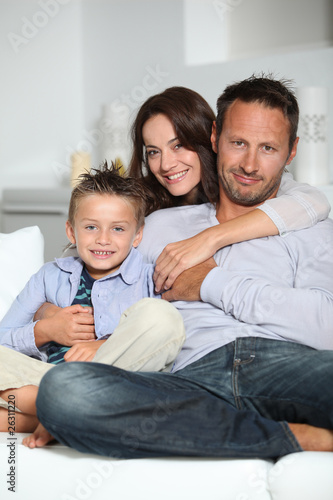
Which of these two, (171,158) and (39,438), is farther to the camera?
(171,158)

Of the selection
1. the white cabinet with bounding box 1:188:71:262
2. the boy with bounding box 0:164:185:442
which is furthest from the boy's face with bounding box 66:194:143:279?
the white cabinet with bounding box 1:188:71:262

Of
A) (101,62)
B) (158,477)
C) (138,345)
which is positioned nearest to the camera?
(158,477)

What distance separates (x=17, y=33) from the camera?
156 inches

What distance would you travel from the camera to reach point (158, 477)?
4.03ft

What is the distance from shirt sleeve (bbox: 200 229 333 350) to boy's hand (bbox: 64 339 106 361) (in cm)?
29

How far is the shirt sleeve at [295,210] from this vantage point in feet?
Answer: 5.32

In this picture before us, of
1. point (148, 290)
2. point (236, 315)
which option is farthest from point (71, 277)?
point (236, 315)

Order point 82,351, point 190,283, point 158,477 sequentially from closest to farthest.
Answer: point 158,477, point 82,351, point 190,283

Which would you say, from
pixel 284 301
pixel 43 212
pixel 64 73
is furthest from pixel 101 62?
pixel 284 301

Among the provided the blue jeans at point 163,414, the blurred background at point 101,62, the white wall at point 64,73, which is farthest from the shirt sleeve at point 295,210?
the white wall at point 64,73

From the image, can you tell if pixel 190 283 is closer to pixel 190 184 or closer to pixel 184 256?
pixel 184 256

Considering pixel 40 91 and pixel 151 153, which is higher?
pixel 40 91

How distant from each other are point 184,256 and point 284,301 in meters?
0.30

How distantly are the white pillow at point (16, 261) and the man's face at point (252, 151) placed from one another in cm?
63
